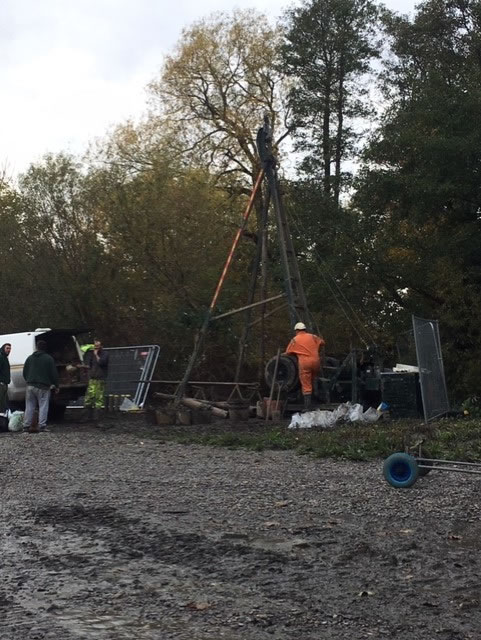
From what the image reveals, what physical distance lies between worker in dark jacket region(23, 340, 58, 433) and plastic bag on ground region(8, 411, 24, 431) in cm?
41

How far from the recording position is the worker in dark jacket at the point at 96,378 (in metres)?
23.7

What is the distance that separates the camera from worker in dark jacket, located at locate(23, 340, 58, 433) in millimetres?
20266

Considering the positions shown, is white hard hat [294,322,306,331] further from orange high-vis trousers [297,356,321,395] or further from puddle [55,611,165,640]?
puddle [55,611,165,640]

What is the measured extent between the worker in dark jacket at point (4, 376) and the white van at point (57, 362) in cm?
134

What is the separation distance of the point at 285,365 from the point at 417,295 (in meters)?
9.21

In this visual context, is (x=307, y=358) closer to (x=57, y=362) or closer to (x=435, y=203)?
(x=57, y=362)

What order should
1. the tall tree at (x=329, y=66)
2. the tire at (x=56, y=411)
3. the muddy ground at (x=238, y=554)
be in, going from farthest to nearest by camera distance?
the tall tree at (x=329, y=66)
the tire at (x=56, y=411)
the muddy ground at (x=238, y=554)

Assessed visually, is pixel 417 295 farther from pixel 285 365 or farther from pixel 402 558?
pixel 402 558

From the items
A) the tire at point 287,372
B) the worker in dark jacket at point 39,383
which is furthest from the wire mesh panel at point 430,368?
the worker in dark jacket at point 39,383

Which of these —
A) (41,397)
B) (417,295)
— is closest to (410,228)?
(417,295)

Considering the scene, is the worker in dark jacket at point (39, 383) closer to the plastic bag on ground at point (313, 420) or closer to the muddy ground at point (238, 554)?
the plastic bag on ground at point (313, 420)

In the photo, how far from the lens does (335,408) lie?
21391mm

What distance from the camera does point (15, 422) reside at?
21.0 meters

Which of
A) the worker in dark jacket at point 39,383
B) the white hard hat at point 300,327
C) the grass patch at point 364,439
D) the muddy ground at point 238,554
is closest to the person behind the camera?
the muddy ground at point 238,554
